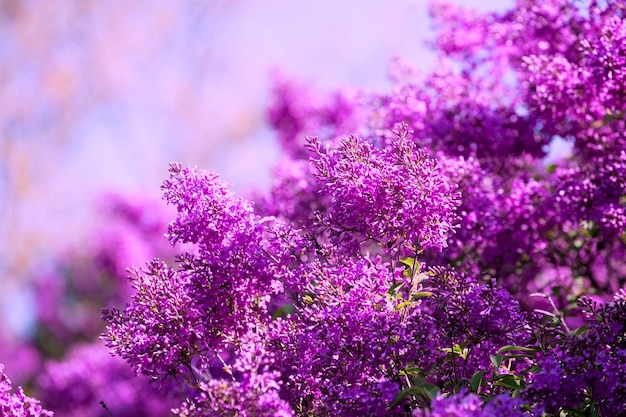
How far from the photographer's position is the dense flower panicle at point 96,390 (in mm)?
5660

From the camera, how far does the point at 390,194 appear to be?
93.7 inches

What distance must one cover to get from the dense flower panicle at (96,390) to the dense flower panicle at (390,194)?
351 centimetres

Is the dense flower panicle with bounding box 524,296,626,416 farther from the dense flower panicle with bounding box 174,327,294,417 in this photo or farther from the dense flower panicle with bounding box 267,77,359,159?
the dense flower panicle with bounding box 267,77,359,159

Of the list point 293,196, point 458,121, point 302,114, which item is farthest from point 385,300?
point 302,114

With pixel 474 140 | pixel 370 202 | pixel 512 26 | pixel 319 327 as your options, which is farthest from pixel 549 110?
pixel 319 327

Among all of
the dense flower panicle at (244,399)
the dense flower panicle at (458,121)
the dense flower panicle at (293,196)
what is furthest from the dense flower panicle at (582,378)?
the dense flower panicle at (293,196)

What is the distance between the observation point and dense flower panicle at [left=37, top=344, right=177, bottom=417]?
223 inches

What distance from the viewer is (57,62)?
724 inches

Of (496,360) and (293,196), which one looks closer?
(496,360)

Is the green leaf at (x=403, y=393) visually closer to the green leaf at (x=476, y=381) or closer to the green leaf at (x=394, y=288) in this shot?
the green leaf at (x=476, y=381)

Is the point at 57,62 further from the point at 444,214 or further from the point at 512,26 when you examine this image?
the point at 444,214

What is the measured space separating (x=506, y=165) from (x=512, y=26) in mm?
748

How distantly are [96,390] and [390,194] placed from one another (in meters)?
4.21

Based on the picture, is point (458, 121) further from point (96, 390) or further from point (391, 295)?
point (96, 390)
